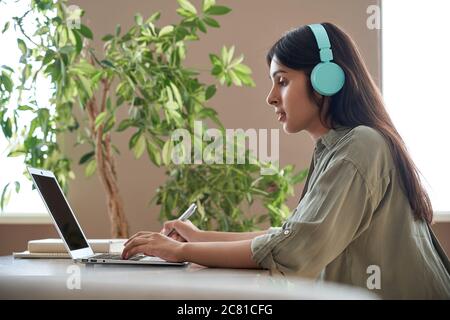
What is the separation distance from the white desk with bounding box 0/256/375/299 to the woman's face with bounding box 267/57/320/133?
1.20 ft

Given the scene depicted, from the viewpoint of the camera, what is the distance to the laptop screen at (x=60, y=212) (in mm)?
1477

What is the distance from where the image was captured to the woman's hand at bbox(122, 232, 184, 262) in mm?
1297

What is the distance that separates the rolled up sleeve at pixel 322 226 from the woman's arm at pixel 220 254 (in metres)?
0.02

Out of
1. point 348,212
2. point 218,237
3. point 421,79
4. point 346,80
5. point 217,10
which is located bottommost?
point 218,237

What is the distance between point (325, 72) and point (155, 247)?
44 cm

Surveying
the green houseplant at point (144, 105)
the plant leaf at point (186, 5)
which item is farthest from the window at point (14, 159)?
the plant leaf at point (186, 5)

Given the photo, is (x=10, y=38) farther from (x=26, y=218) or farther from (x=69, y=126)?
(x=26, y=218)

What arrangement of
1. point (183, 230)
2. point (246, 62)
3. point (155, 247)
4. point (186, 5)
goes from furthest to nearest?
point (246, 62)
point (186, 5)
point (183, 230)
point (155, 247)

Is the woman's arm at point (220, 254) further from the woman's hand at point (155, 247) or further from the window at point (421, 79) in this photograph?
the window at point (421, 79)

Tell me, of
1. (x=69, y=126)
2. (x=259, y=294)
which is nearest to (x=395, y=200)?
(x=259, y=294)

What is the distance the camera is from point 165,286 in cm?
90

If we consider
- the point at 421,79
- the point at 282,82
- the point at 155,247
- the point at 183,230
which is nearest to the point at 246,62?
the point at 421,79

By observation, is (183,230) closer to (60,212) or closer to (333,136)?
(60,212)

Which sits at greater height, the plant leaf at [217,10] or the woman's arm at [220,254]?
the plant leaf at [217,10]
